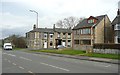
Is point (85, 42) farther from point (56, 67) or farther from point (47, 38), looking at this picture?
point (56, 67)

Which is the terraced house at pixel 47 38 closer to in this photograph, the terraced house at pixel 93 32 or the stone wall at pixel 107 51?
the terraced house at pixel 93 32

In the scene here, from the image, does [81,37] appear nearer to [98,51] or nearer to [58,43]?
[98,51]

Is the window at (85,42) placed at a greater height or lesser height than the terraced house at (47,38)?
lesser

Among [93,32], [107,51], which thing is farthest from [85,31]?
[107,51]

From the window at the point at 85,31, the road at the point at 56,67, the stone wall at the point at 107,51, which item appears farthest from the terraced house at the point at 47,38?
the road at the point at 56,67

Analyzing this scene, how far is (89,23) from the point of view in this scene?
5800cm

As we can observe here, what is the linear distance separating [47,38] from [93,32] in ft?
102

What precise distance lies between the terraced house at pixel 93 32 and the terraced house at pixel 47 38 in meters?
23.3

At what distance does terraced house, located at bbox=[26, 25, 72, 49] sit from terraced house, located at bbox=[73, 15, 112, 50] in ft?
76.4

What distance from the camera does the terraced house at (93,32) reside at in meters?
55.3

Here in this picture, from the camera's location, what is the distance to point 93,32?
181 ft

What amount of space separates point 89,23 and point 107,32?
5.02 meters

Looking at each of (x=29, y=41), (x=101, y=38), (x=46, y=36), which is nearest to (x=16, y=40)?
(x=29, y=41)

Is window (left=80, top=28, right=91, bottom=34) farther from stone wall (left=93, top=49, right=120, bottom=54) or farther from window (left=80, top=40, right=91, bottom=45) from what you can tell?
stone wall (left=93, top=49, right=120, bottom=54)
